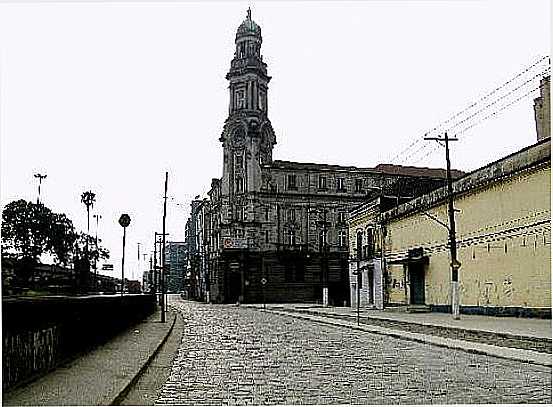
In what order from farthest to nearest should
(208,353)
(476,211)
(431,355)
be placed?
(476,211)
(208,353)
(431,355)

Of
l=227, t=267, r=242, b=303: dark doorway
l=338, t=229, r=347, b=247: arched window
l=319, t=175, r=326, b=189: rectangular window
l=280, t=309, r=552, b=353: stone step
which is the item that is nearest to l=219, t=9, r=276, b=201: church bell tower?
l=319, t=175, r=326, b=189: rectangular window

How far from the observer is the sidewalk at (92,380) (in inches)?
298

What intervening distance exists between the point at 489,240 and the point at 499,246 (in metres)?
0.72

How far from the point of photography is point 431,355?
12.5 meters

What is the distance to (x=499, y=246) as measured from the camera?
24203mm

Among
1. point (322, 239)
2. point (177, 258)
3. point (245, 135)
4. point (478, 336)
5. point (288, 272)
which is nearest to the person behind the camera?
point (478, 336)

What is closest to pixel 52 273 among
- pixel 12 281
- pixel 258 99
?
pixel 12 281

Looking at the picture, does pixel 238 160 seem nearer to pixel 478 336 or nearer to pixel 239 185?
pixel 239 185

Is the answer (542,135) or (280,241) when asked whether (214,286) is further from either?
(542,135)

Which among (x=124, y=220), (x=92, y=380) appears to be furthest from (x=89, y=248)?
(x=92, y=380)

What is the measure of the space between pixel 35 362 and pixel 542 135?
2271cm

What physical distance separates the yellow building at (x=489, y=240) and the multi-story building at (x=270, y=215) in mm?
22857

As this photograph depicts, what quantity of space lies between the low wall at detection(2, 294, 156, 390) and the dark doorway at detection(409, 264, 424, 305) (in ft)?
62.5

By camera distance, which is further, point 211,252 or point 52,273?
point 211,252
